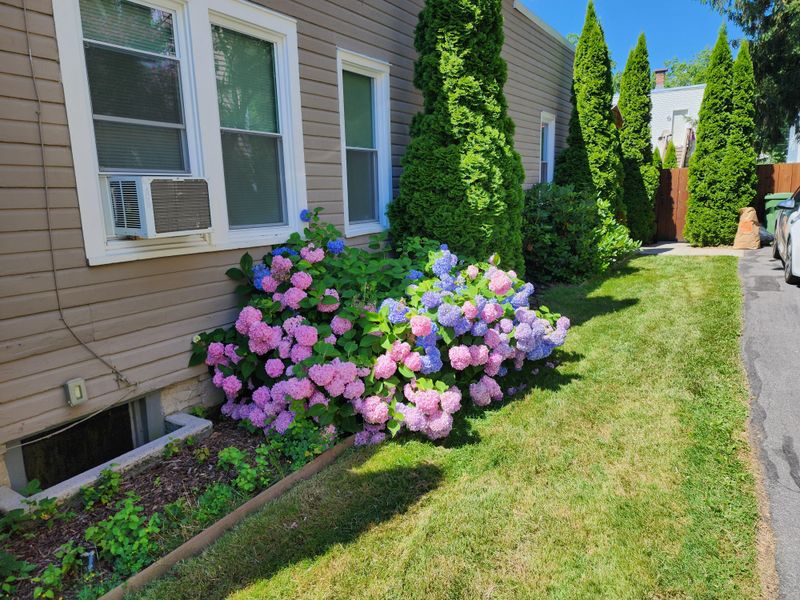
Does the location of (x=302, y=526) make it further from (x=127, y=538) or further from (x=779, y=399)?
(x=779, y=399)

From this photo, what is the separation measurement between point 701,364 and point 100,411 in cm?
450

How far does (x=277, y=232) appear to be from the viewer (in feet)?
13.3

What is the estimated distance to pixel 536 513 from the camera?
2529 millimetres

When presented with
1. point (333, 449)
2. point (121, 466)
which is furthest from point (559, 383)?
point (121, 466)

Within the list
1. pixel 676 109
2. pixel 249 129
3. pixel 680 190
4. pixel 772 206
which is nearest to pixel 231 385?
pixel 249 129

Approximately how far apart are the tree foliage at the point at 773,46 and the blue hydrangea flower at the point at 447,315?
56.3 feet

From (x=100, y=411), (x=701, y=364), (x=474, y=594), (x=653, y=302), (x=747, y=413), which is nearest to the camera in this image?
(x=474, y=594)

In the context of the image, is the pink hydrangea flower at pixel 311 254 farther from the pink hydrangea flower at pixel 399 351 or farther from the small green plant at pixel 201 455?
the small green plant at pixel 201 455

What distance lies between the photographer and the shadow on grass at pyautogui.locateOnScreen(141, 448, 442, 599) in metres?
2.16

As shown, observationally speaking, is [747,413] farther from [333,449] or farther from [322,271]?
[322,271]

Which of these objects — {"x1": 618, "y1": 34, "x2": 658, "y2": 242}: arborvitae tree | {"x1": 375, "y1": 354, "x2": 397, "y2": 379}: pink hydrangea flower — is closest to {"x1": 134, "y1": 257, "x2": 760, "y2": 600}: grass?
{"x1": 375, "y1": 354, "x2": 397, "y2": 379}: pink hydrangea flower

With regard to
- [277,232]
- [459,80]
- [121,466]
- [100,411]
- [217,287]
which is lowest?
[121,466]

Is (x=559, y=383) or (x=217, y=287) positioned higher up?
(x=217, y=287)

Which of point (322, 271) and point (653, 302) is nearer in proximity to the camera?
point (322, 271)
